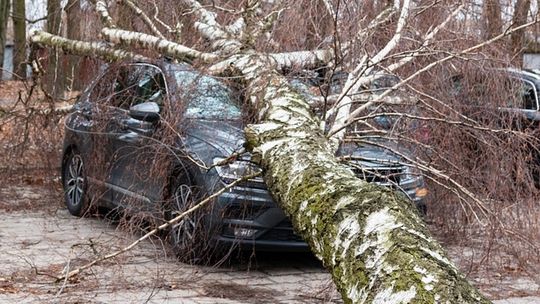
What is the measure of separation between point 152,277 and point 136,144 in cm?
169

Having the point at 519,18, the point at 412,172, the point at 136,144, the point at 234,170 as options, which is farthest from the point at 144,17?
the point at 519,18

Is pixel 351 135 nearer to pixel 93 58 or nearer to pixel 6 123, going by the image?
pixel 93 58

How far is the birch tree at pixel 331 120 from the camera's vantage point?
341 centimetres

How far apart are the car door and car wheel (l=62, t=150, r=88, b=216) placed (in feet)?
2.99

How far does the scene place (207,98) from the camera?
24.7 feet

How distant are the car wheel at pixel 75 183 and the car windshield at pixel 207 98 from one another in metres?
2.63

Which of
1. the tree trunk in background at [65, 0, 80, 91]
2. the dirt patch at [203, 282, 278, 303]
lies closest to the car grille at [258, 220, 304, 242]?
the dirt patch at [203, 282, 278, 303]

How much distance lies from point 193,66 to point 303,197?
346 centimetres

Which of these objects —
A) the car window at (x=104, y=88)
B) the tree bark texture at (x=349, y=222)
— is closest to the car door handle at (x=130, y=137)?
the car window at (x=104, y=88)

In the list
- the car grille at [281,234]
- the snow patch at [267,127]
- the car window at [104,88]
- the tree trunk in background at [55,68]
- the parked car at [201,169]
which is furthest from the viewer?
the tree trunk in background at [55,68]

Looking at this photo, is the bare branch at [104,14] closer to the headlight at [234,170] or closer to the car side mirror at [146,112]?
the car side mirror at [146,112]

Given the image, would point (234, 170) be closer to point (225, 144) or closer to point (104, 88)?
point (225, 144)

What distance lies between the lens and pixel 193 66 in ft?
25.4

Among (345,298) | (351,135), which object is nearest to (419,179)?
(351,135)
